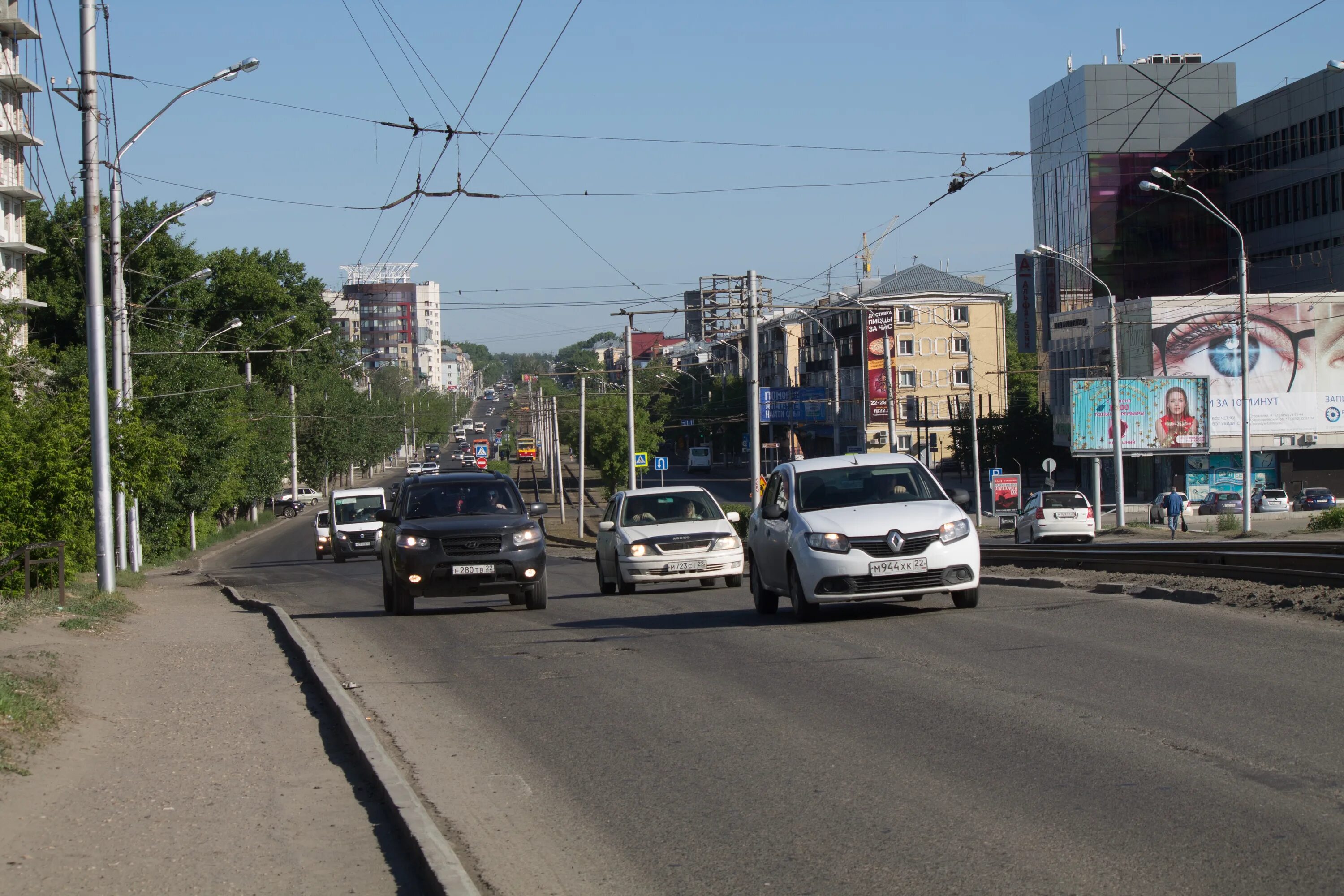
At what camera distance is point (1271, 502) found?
57.5 m

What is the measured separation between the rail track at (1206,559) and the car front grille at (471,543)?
842 centimetres

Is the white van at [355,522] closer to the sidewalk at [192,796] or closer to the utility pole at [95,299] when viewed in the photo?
the utility pole at [95,299]

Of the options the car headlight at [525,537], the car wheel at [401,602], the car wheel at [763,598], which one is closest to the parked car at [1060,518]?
the car headlight at [525,537]

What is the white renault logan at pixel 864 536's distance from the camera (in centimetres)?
1318

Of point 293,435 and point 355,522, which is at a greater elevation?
point 293,435

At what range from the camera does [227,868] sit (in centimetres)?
567

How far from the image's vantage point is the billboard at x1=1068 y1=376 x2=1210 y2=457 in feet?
183

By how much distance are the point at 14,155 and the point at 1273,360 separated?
5692cm

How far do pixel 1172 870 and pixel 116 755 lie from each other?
235 inches

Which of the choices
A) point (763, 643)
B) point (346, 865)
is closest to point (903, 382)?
point (763, 643)

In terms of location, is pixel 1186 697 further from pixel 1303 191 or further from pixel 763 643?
pixel 1303 191

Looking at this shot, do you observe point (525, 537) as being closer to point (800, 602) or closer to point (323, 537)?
point (800, 602)

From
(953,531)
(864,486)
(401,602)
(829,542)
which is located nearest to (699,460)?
(401,602)

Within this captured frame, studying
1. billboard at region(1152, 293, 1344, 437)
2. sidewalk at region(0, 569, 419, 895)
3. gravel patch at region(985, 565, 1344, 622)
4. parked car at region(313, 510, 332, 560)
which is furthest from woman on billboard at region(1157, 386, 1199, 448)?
sidewalk at region(0, 569, 419, 895)
